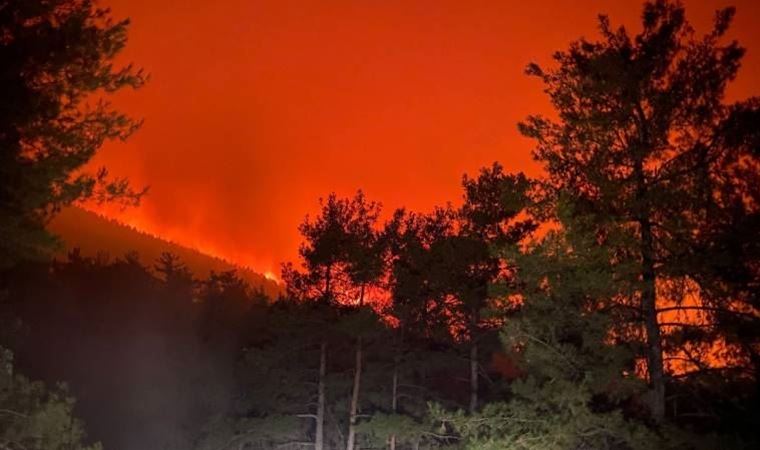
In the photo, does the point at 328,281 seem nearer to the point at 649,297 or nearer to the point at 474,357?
the point at 474,357

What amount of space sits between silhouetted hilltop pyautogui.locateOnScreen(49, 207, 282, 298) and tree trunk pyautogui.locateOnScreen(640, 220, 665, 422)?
61.9m

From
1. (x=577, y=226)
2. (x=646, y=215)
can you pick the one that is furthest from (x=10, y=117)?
(x=646, y=215)

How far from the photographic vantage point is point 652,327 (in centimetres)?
1098

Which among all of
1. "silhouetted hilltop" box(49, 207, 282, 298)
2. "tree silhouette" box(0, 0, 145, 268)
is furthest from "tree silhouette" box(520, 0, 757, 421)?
"silhouetted hilltop" box(49, 207, 282, 298)

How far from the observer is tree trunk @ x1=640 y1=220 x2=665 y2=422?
Result: 10.7 m

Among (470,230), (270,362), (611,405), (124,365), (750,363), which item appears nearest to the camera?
(750,363)

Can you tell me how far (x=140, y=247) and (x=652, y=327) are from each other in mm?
79372

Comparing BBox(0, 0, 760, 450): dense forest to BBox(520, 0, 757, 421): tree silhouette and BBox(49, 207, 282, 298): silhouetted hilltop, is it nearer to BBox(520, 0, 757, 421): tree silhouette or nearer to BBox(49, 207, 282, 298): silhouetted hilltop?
BBox(520, 0, 757, 421): tree silhouette

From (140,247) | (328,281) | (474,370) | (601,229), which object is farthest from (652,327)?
(140,247)

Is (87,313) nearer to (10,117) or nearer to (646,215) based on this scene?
(10,117)

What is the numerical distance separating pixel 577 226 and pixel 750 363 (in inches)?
147

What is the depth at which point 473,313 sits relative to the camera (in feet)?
68.0

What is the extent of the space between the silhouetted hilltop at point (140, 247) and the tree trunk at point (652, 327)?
6186 cm

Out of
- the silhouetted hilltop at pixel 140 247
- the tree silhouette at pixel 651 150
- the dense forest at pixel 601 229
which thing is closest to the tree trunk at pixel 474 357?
the dense forest at pixel 601 229
